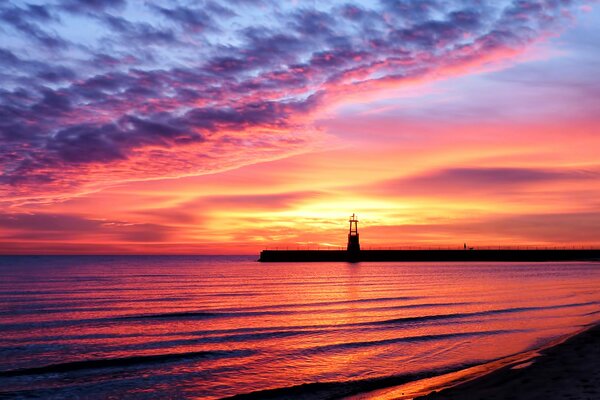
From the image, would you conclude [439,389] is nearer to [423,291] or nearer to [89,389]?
[89,389]

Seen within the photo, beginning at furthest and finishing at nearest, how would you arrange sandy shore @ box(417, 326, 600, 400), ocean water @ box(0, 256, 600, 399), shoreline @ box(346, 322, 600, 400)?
ocean water @ box(0, 256, 600, 399) → shoreline @ box(346, 322, 600, 400) → sandy shore @ box(417, 326, 600, 400)

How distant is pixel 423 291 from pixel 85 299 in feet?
110

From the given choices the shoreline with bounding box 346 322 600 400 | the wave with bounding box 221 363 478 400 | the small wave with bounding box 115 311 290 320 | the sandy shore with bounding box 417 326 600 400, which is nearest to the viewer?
the sandy shore with bounding box 417 326 600 400

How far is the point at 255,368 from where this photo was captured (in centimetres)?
2056

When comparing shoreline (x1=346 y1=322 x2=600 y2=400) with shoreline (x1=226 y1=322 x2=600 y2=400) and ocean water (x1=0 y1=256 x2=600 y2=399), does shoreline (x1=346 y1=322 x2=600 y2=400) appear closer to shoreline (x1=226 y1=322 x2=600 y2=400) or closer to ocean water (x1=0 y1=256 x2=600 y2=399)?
shoreline (x1=226 y1=322 x2=600 y2=400)

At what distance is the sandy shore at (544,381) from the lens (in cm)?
1356

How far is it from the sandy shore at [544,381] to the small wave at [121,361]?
A: 10745 mm

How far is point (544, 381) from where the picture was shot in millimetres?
15062

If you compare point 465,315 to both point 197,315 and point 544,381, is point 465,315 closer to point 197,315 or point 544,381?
point 197,315

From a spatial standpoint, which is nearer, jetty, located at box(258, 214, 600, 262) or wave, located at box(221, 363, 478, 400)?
wave, located at box(221, 363, 478, 400)

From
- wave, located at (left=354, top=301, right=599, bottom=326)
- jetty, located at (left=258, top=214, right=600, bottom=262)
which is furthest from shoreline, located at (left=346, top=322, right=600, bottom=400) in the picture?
jetty, located at (left=258, top=214, right=600, bottom=262)

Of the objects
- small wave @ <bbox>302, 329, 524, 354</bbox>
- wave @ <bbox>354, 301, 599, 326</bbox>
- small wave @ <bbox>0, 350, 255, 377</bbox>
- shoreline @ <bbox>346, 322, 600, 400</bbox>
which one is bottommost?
small wave @ <bbox>0, 350, 255, 377</bbox>

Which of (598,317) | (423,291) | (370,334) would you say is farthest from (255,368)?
(423,291)

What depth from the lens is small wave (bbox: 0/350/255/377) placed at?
65.4 ft
